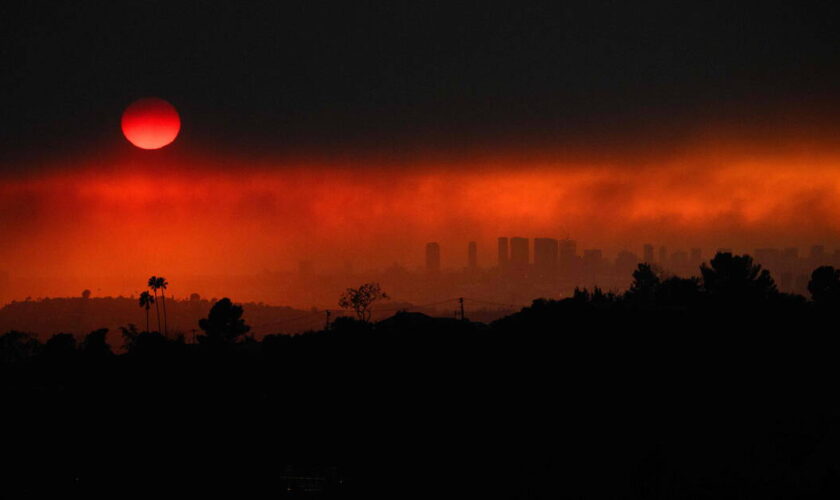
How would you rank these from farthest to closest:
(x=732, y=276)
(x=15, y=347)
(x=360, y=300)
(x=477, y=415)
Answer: (x=360, y=300)
(x=15, y=347)
(x=732, y=276)
(x=477, y=415)

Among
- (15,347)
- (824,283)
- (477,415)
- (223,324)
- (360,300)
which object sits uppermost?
(824,283)

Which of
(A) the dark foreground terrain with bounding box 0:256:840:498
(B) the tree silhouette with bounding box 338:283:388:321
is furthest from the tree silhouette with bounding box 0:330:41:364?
(A) the dark foreground terrain with bounding box 0:256:840:498

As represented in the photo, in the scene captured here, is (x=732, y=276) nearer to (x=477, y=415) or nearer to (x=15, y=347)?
(x=477, y=415)

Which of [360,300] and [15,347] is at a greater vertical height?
[360,300]

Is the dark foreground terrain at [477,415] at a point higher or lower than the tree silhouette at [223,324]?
lower

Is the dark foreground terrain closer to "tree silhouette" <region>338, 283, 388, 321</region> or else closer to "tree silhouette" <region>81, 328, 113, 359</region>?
"tree silhouette" <region>81, 328, 113, 359</region>

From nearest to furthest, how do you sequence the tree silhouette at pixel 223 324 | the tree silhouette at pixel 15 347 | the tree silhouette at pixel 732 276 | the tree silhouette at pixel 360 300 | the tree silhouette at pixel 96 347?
the tree silhouette at pixel 96 347 → the tree silhouette at pixel 732 276 → the tree silhouette at pixel 223 324 → the tree silhouette at pixel 15 347 → the tree silhouette at pixel 360 300

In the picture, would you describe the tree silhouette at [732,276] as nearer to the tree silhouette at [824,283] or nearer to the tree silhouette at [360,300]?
the tree silhouette at [824,283]

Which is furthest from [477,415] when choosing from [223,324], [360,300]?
[360,300]

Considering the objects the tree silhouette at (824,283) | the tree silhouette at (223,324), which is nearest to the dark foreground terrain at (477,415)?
the tree silhouette at (824,283)
